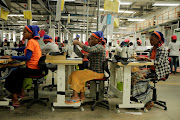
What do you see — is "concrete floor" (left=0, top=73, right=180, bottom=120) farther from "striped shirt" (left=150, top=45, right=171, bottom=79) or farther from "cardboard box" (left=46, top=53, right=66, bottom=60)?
"cardboard box" (left=46, top=53, right=66, bottom=60)

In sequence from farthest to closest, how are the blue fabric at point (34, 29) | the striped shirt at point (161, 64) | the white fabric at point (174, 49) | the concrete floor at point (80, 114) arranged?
the white fabric at point (174, 49)
the blue fabric at point (34, 29)
the striped shirt at point (161, 64)
the concrete floor at point (80, 114)

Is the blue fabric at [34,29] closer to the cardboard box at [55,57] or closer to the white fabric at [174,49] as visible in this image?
the cardboard box at [55,57]

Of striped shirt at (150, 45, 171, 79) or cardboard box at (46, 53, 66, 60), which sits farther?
striped shirt at (150, 45, 171, 79)

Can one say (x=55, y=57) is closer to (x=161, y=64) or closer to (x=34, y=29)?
(x=34, y=29)

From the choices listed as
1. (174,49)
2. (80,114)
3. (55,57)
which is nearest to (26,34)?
(55,57)

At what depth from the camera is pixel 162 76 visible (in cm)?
279

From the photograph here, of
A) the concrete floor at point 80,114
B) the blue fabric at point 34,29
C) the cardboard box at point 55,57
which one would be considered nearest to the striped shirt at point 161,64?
the concrete floor at point 80,114

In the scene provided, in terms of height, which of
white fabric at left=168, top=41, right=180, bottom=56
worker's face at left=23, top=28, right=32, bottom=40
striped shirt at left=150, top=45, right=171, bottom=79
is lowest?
striped shirt at left=150, top=45, right=171, bottom=79

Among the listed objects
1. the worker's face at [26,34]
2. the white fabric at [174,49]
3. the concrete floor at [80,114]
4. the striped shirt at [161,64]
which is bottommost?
the concrete floor at [80,114]

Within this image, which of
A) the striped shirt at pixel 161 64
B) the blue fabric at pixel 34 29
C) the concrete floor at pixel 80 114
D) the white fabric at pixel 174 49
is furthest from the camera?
the white fabric at pixel 174 49

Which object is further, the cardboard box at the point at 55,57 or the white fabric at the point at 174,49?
the white fabric at the point at 174,49

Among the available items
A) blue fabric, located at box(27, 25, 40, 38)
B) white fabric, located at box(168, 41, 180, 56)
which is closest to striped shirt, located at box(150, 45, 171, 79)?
blue fabric, located at box(27, 25, 40, 38)

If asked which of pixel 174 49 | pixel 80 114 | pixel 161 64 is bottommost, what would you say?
pixel 80 114

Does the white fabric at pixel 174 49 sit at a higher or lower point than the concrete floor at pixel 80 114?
higher
